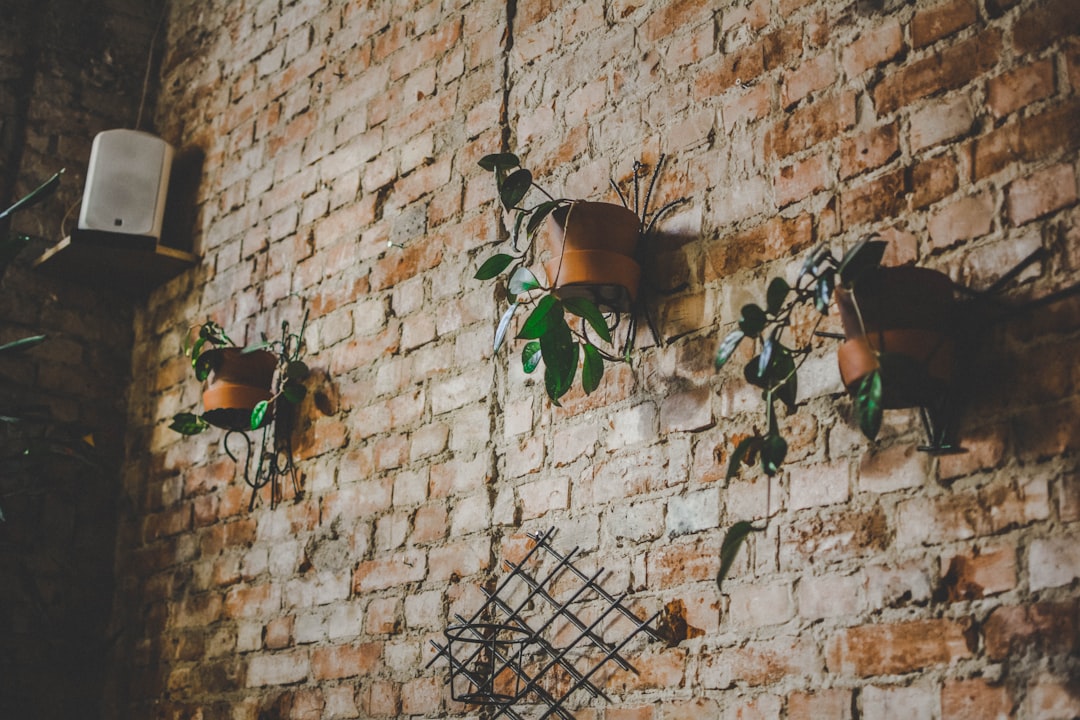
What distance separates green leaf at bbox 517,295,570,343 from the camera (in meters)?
1.76

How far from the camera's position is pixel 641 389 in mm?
1886

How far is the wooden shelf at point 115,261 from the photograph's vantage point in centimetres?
292

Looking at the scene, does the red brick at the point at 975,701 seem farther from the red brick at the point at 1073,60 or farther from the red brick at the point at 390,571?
the red brick at the point at 390,571

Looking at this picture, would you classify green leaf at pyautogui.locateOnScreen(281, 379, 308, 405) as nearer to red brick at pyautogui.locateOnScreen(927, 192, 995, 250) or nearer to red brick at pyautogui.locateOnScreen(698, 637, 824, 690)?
red brick at pyautogui.locateOnScreen(698, 637, 824, 690)

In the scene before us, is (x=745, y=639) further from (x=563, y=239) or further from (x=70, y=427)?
(x=70, y=427)

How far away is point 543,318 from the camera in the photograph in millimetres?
1769

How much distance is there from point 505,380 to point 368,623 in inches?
23.2

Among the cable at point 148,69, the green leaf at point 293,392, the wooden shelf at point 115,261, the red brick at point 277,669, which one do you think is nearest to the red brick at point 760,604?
the red brick at point 277,669

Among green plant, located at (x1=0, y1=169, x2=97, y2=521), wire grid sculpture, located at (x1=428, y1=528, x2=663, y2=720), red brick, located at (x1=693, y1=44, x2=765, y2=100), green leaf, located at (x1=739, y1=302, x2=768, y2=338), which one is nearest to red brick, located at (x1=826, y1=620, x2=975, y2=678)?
wire grid sculpture, located at (x1=428, y1=528, x2=663, y2=720)

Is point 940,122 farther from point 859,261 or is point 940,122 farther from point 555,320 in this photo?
point 555,320

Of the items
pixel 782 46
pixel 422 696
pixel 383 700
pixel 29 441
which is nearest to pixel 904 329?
pixel 782 46

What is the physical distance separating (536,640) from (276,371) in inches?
41.8

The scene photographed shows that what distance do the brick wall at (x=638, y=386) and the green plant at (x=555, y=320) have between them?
0.24ft

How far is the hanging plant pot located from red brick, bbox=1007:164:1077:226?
16 centimetres
